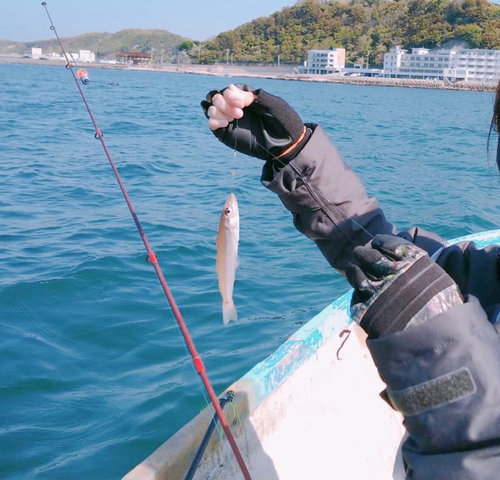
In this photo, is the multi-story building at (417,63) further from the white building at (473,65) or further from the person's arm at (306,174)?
the person's arm at (306,174)

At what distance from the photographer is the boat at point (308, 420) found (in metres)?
2.73

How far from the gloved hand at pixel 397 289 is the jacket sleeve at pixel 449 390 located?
0.09 feet

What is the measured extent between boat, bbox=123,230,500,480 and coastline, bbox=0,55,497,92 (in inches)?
3828

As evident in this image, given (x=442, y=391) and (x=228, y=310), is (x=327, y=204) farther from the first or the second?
(x=442, y=391)

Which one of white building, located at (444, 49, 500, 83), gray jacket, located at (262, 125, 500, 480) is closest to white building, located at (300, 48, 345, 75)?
white building, located at (444, 49, 500, 83)

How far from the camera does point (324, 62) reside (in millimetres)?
122438

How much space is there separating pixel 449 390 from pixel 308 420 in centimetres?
226

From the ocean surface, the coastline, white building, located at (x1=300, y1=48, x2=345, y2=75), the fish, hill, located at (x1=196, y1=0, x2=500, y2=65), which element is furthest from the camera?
hill, located at (x1=196, y1=0, x2=500, y2=65)

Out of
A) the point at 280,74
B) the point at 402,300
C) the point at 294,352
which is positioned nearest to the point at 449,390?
the point at 402,300

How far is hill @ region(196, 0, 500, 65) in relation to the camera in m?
126

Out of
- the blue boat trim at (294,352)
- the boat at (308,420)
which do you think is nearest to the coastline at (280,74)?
the blue boat trim at (294,352)

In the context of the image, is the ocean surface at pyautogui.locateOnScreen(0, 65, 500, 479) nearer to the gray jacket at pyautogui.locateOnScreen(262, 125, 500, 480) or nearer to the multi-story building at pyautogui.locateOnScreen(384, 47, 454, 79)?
the gray jacket at pyautogui.locateOnScreen(262, 125, 500, 480)

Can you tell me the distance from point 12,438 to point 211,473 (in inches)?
76.0

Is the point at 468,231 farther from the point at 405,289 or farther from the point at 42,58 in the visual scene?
the point at 42,58
